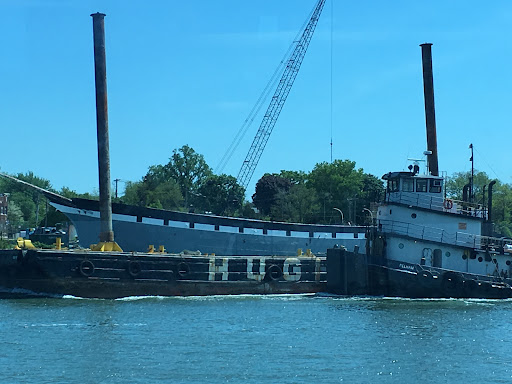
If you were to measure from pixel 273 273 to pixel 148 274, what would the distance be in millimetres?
7253

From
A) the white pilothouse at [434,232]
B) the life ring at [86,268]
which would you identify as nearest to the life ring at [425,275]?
the white pilothouse at [434,232]

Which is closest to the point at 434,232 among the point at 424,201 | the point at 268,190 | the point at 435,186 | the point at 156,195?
the point at 424,201

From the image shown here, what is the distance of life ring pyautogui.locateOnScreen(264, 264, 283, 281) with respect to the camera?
49.1 metres

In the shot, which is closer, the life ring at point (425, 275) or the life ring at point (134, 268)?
the life ring at point (134, 268)

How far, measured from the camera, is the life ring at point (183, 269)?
46844 mm

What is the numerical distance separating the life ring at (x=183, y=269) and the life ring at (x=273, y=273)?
185 inches

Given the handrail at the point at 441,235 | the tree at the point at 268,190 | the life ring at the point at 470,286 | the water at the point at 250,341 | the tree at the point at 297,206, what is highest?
the tree at the point at 268,190

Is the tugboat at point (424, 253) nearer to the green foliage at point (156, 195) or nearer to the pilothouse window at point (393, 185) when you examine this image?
the pilothouse window at point (393, 185)

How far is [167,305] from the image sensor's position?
42.3m

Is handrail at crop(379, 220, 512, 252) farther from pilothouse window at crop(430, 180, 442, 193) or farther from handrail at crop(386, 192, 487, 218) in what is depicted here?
pilothouse window at crop(430, 180, 442, 193)

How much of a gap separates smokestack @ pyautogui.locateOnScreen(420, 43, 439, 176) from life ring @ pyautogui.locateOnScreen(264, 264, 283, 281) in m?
13.9

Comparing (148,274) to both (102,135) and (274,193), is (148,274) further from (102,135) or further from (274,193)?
(274,193)

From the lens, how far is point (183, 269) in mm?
47062

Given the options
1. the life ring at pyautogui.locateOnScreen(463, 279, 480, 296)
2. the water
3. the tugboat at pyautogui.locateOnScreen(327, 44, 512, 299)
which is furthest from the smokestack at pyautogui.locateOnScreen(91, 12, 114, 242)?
the life ring at pyautogui.locateOnScreen(463, 279, 480, 296)
